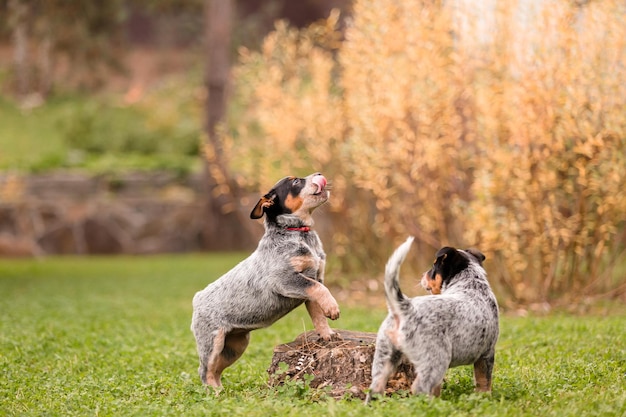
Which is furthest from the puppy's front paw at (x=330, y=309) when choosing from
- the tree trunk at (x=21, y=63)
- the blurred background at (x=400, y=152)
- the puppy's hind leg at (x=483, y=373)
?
the tree trunk at (x=21, y=63)

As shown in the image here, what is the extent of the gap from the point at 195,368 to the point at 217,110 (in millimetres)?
13097

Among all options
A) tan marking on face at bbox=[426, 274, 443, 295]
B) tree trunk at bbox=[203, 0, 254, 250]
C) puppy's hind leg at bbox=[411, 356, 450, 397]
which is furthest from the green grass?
tree trunk at bbox=[203, 0, 254, 250]

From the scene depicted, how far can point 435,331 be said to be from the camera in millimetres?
4742

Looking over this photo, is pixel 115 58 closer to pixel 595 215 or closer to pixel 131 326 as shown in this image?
pixel 131 326

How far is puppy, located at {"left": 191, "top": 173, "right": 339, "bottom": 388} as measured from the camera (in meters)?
5.41

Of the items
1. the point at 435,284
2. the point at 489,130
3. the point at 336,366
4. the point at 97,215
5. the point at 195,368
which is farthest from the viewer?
the point at 97,215

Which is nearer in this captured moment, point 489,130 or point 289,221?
point 289,221

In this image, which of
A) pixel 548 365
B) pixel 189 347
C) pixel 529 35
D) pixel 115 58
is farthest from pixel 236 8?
pixel 548 365

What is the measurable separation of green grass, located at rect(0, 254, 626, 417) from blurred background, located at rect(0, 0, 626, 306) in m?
1.18

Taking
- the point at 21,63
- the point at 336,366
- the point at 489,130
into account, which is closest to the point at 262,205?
the point at 336,366

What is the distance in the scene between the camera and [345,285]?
506 inches

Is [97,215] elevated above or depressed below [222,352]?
below

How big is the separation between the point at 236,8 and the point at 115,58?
3522mm

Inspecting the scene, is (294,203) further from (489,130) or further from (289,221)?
(489,130)
